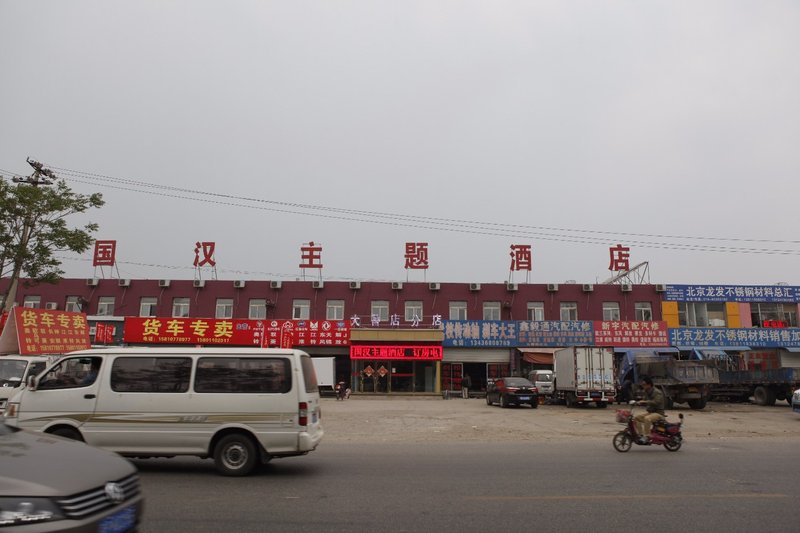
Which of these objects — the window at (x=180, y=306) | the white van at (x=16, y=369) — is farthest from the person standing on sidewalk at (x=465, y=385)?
the white van at (x=16, y=369)

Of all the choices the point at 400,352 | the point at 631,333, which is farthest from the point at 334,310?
the point at 631,333

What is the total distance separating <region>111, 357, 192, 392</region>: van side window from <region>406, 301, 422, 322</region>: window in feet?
99.4

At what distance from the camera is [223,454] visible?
8.42 metres

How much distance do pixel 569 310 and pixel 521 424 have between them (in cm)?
2250

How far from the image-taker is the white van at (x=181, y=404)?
8.44 metres

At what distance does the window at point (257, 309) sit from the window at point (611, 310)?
78.7 feet

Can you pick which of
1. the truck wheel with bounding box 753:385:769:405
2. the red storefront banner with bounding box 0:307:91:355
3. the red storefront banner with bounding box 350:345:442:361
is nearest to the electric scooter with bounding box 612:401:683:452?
the red storefront banner with bounding box 0:307:91:355

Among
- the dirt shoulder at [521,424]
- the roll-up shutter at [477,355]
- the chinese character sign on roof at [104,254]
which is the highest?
the chinese character sign on roof at [104,254]

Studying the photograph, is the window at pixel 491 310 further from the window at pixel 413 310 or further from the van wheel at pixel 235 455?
the van wheel at pixel 235 455

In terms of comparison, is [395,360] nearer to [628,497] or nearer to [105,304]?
[105,304]

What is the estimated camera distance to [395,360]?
36.5 metres

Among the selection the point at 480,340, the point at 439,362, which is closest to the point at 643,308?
the point at 480,340

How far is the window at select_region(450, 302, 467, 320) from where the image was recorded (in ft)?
128

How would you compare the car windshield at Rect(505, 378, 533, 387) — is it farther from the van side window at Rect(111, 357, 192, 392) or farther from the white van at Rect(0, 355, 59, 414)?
the van side window at Rect(111, 357, 192, 392)
